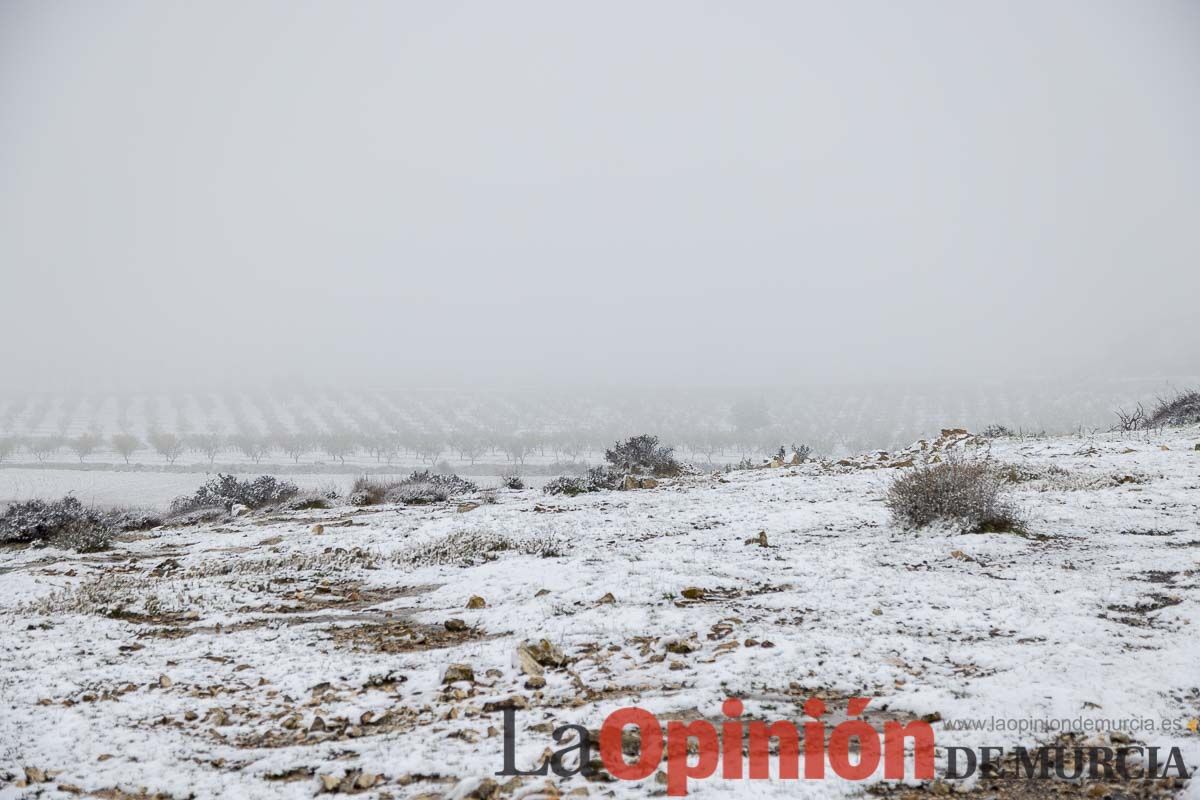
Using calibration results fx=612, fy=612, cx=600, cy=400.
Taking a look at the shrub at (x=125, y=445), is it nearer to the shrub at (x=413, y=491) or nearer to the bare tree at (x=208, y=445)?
the bare tree at (x=208, y=445)

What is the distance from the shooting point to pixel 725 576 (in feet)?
27.6

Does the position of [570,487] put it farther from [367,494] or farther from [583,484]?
[367,494]

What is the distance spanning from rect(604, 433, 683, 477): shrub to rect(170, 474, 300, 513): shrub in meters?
10.7

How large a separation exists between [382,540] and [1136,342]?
188927 millimetres

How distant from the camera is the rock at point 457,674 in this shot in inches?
211

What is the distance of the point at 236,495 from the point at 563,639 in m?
16.8

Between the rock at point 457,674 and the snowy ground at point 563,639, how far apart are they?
0.18m

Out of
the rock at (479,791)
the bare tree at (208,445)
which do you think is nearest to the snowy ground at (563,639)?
the rock at (479,791)

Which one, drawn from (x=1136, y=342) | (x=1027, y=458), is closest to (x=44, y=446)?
(x=1027, y=458)

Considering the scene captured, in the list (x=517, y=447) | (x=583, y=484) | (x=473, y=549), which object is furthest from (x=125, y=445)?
(x=473, y=549)

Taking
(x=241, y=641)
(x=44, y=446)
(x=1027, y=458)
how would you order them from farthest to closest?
1. (x=44, y=446)
2. (x=1027, y=458)
3. (x=241, y=641)

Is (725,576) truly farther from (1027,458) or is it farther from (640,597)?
(1027,458)

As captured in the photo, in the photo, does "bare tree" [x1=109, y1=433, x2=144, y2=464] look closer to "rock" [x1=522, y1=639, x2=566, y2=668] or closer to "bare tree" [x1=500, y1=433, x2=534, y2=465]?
"bare tree" [x1=500, y1=433, x2=534, y2=465]

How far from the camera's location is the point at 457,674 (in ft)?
17.7
